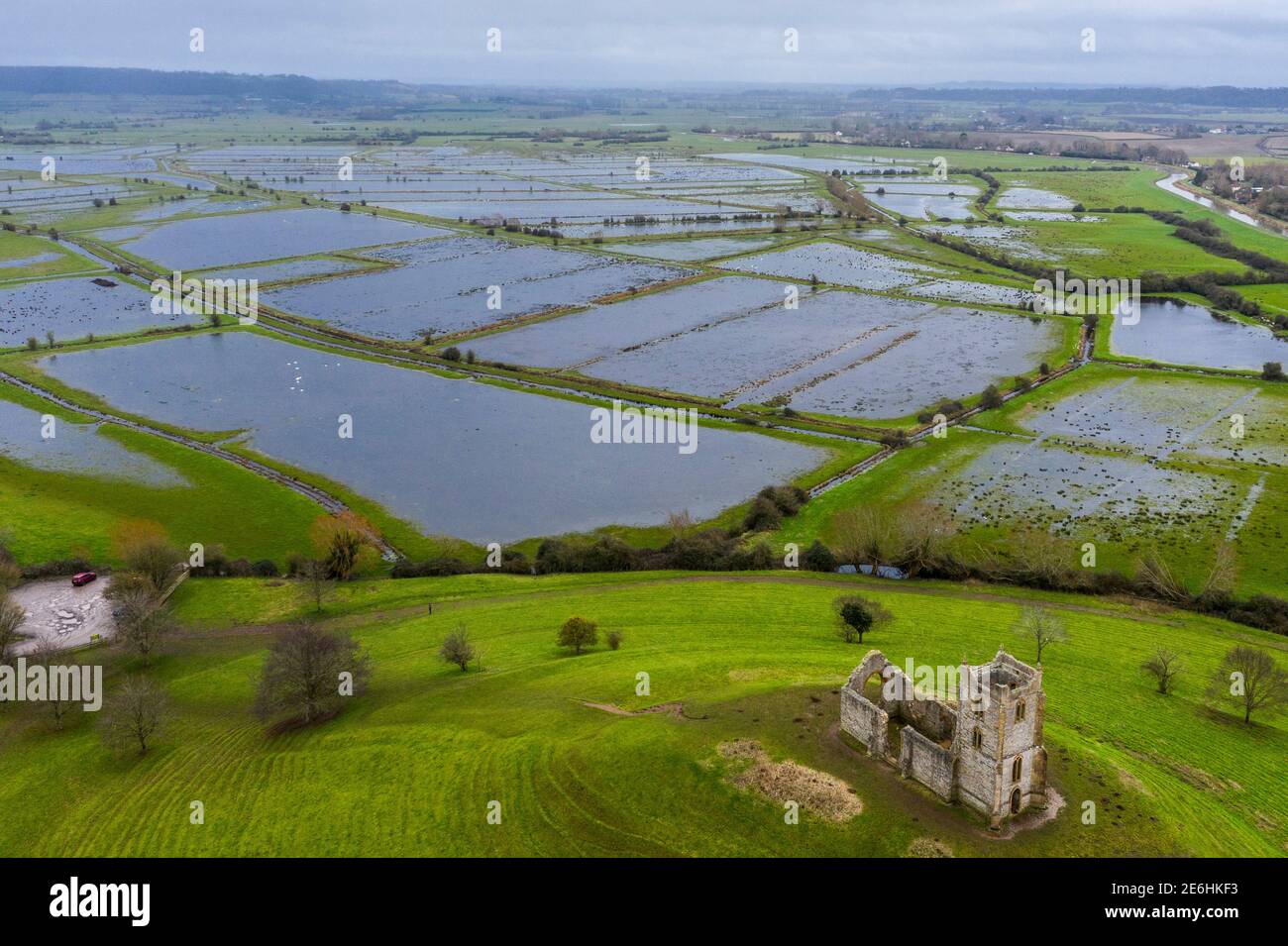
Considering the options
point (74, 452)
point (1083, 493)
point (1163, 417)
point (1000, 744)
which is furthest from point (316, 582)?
point (1163, 417)

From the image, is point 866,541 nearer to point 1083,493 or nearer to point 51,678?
point 1083,493

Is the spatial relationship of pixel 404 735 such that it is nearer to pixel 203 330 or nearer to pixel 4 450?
pixel 4 450

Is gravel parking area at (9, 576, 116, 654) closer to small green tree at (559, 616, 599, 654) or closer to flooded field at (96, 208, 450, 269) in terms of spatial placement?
small green tree at (559, 616, 599, 654)

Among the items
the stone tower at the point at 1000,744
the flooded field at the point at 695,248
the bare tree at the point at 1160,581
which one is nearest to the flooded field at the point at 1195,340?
the bare tree at the point at 1160,581

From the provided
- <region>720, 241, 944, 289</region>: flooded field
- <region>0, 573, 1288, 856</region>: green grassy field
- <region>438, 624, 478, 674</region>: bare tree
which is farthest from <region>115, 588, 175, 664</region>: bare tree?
<region>720, 241, 944, 289</region>: flooded field

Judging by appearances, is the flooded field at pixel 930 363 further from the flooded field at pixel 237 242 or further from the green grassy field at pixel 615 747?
the flooded field at pixel 237 242

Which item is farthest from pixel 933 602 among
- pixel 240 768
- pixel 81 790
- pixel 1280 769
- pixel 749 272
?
pixel 749 272
